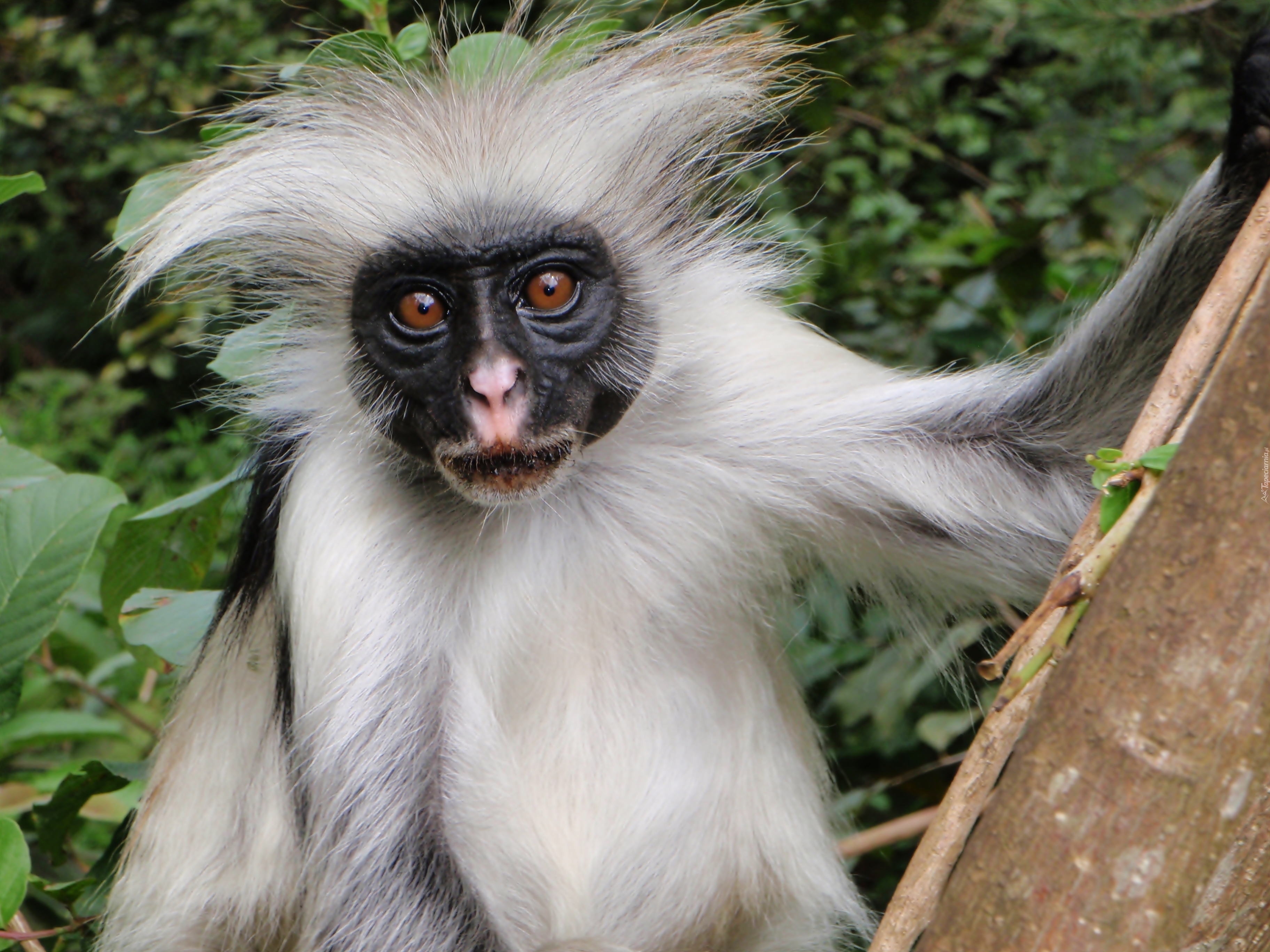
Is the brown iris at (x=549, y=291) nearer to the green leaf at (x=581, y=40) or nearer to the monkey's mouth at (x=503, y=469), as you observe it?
the monkey's mouth at (x=503, y=469)

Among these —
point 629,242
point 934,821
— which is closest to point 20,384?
point 629,242

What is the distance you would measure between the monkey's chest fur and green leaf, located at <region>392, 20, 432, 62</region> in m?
1.00

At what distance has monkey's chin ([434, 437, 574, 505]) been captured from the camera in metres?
2.67

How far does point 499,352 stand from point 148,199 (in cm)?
118

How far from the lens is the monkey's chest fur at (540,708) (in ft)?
9.36

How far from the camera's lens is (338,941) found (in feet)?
9.24

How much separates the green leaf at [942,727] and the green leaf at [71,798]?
2192mm

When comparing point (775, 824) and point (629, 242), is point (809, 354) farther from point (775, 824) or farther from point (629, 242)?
point (775, 824)

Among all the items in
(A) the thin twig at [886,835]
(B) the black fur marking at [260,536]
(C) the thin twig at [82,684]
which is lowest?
(A) the thin twig at [886,835]

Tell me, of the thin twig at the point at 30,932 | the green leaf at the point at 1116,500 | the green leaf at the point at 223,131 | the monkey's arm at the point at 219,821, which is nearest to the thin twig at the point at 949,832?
the green leaf at the point at 1116,500

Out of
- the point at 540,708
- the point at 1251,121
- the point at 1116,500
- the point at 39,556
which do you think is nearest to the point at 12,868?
the point at 39,556

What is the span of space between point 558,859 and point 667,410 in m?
1.07

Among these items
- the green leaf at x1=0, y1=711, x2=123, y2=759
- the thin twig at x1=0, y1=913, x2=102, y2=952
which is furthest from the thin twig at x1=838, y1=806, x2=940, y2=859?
the green leaf at x1=0, y1=711, x2=123, y2=759

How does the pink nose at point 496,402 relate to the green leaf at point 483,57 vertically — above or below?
below
